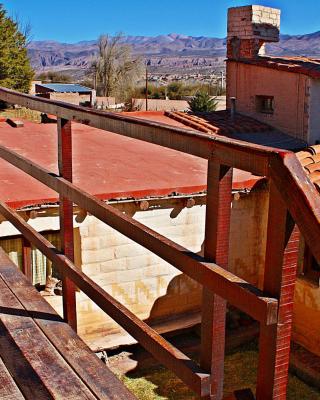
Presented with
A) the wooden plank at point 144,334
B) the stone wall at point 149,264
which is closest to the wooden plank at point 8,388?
the wooden plank at point 144,334

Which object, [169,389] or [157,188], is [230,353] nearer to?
[169,389]

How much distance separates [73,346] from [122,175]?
563 centimetres

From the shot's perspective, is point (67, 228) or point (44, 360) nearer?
point (44, 360)

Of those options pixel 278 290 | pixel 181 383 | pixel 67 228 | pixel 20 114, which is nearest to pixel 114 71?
pixel 20 114

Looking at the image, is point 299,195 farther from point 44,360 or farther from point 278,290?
point 44,360

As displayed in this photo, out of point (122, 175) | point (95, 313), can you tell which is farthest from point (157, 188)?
point (95, 313)

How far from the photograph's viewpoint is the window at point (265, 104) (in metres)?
13.2

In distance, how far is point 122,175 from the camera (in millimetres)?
7652

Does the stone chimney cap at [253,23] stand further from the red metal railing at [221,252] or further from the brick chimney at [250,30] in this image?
the red metal railing at [221,252]

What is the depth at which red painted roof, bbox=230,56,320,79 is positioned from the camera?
11789mm

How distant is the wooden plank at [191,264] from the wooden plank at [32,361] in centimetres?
52

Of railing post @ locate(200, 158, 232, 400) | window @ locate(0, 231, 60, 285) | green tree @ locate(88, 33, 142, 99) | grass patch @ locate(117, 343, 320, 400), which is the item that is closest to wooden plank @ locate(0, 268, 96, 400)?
railing post @ locate(200, 158, 232, 400)

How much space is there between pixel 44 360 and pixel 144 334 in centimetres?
42

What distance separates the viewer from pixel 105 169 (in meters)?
7.91
